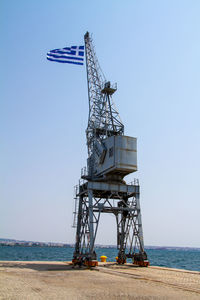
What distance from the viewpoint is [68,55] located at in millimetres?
43781

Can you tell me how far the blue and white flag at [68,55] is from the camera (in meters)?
→ 43.0

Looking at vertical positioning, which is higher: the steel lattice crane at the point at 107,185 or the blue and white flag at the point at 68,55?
the blue and white flag at the point at 68,55

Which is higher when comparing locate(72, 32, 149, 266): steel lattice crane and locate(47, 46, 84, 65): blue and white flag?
locate(47, 46, 84, 65): blue and white flag

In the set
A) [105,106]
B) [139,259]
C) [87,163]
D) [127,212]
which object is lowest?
[139,259]

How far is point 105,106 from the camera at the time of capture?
43.0 m

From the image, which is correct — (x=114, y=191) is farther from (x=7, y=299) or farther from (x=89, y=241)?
(x=7, y=299)

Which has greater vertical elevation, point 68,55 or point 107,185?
point 68,55

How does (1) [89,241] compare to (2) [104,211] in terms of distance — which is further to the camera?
(2) [104,211]

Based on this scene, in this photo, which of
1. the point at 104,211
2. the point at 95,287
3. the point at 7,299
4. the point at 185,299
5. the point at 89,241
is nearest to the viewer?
the point at 7,299

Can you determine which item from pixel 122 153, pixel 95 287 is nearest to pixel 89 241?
pixel 122 153

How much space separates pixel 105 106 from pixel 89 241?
20.4 m

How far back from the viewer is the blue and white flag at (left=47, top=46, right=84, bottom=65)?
141ft

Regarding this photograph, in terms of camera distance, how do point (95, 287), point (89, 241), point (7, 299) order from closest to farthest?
point (7, 299)
point (95, 287)
point (89, 241)

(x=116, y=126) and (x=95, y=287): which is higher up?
(x=116, y=126)
